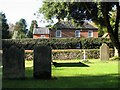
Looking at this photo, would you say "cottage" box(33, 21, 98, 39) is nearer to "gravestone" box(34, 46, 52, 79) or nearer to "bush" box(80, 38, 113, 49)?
"bush" box(80, 38, 113, 49)

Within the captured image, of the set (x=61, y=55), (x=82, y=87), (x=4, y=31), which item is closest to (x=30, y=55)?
(x=61, y=55)

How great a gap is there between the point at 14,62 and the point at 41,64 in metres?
1.31

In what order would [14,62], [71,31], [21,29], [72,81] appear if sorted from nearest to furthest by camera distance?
[72,81] → [14,62] → [71,31] → [21,29]

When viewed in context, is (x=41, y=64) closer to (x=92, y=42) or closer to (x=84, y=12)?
(x=84, y=12)

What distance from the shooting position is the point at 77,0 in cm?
1650

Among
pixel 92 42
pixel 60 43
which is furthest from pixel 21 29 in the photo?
pixel 92 42

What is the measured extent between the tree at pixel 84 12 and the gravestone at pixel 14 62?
10108 millimetres

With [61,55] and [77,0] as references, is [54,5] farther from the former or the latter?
[61,55]

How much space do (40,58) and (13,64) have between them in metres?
1.33

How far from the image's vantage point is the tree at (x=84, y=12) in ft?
57.6

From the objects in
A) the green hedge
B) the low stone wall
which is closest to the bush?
the green hedge

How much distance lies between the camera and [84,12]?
21047 millimetres

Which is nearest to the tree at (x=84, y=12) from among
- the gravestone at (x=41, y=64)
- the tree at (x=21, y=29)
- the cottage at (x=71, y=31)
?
the gravestone at (x=41, y=64)

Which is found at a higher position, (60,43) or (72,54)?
(60,43)
